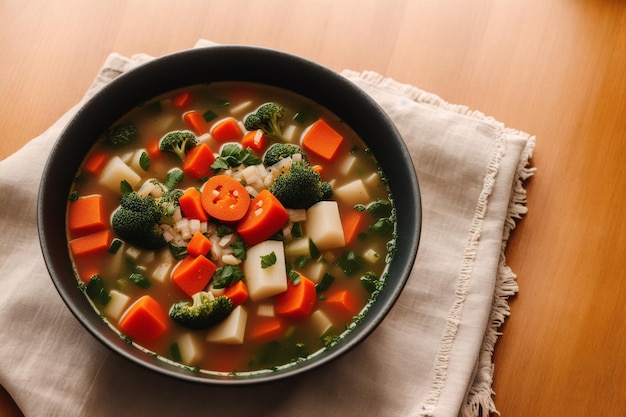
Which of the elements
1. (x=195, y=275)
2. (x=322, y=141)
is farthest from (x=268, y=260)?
(x=322, y=141)

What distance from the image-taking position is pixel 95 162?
99.4 inches

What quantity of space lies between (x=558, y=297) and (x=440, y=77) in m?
1.00

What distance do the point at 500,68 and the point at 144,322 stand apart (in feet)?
5.71

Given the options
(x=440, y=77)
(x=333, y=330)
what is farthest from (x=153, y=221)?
(x=440, y=77)

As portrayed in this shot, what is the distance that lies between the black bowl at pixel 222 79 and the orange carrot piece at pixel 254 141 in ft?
0.73

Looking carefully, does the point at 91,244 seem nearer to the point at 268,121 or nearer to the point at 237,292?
the point at 237,292

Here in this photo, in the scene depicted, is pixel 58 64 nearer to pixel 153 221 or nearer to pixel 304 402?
pixel 153 221

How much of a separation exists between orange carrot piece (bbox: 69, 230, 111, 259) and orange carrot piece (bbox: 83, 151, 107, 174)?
24cm

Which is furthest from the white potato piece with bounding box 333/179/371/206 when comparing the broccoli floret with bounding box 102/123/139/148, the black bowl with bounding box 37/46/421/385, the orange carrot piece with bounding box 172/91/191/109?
the broccoli floret with bounding box 102/123/139/148

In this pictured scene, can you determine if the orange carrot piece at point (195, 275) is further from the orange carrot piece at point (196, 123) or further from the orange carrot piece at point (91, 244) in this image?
the orange carrot piece at point (196, 123)

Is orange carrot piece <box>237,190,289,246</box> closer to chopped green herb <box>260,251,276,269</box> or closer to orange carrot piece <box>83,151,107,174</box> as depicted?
chopped green herb <box>260,251,276,269</box>

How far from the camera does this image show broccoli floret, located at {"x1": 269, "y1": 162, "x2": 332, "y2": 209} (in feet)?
7.90

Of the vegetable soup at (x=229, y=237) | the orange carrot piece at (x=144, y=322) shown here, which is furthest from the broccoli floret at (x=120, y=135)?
the orange carrot piece at (x=144, y=322)

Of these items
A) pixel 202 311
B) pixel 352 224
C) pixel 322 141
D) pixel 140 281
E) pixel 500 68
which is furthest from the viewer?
pixel 500 68
